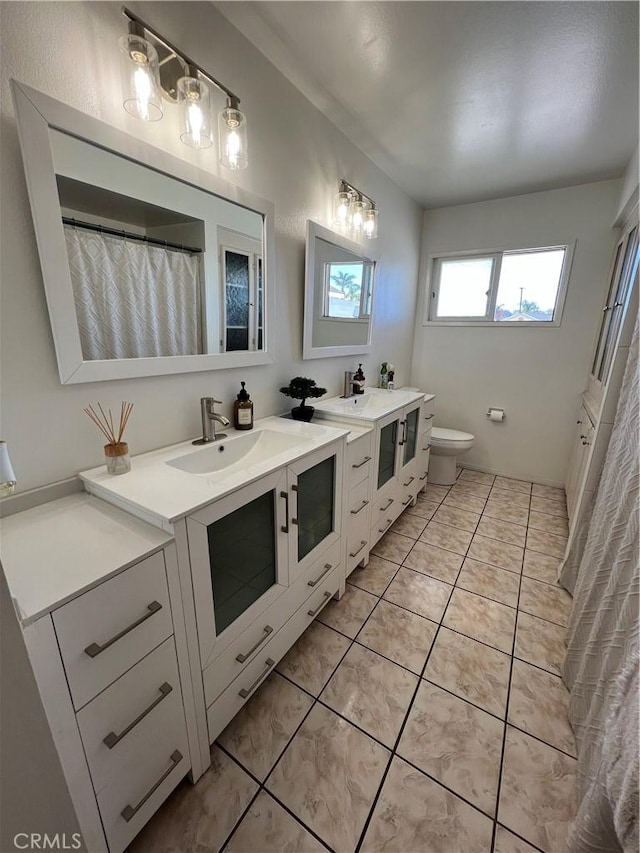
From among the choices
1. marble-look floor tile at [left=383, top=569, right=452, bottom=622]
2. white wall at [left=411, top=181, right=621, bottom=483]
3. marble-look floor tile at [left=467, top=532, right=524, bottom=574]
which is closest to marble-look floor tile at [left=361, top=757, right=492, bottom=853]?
marble-look floor tile at [left=383, top=569, right=452, bottom=622]

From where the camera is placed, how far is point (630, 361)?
1353 mm

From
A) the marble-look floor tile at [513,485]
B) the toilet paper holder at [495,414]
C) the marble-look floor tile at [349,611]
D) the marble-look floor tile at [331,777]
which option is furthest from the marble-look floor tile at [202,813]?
the toilet paper holder at [495,414]

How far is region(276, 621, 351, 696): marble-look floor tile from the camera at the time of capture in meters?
1.41

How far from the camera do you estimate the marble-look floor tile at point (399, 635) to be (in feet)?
4.97

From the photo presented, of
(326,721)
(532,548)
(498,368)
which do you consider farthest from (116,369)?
(498,368)

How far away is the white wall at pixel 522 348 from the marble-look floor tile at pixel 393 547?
1.62 m

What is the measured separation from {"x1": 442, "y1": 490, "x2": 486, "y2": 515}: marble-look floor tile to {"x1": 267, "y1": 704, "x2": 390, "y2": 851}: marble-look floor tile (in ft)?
6.34

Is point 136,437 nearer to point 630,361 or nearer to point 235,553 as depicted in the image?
point 235,553

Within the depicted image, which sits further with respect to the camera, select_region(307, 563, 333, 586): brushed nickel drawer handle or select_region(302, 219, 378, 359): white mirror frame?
select_region(302, 219, 378, 359): white mirror frame

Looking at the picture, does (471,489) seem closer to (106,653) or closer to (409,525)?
(409,525)

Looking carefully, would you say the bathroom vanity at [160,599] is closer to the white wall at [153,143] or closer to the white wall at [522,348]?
the white wall at [153,143]

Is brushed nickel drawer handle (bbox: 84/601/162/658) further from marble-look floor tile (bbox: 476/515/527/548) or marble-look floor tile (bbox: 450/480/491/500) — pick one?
marble-look floor tile (bbox: 450/480/491/500)

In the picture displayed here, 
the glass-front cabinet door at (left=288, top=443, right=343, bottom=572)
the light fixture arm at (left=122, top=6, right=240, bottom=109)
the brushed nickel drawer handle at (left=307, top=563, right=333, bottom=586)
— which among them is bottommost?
the brushed nickel drawer handle at (left=307, top=563, right=333, bottom=586)

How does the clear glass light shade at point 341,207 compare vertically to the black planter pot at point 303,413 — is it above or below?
above
